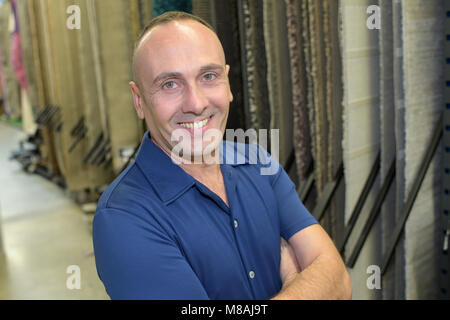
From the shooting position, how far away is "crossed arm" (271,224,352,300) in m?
0.71

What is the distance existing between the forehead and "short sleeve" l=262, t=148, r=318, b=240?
322 mm

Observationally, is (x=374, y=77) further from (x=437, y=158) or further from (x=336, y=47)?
(x=437, y=158)

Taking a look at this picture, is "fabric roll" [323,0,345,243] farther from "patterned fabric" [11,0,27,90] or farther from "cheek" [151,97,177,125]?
"patterned fabric" [11,0,27,90]

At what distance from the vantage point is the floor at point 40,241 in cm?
217

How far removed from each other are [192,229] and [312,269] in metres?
0.21

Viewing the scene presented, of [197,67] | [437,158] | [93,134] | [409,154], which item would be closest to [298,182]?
[409,154]

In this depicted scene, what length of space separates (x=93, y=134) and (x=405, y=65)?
61.6 inches

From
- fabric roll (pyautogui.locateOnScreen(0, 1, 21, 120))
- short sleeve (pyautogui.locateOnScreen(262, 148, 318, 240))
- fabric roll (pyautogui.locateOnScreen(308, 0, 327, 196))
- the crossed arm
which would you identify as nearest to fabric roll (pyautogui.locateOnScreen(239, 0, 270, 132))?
fabric roll (pyautogui.locateOnScreen(308, 0, 327, 196))

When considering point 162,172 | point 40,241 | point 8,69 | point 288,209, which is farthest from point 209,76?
point 8,69

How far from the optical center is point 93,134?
7.32ft

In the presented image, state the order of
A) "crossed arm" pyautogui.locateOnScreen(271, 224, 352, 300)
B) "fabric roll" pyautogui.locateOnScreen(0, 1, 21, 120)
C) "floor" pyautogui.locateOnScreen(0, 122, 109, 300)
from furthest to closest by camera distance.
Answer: "fabric roll" pyautogui.locateOnScreen(0, 1, 21, 120) → "floor" pyautogui.locateOnScreen(0, 122, 109, 300) → "crossed arm" pyautogui.locateOnScreen(271, 224, 352, 300)

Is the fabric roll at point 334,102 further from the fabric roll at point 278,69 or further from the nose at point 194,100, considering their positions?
the nose at point 194,100

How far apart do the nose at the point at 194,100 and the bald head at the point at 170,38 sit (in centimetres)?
5

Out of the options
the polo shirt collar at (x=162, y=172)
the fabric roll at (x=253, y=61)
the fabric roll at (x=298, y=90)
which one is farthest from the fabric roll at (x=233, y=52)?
the polo shirt collar at (x=162, y=172)
